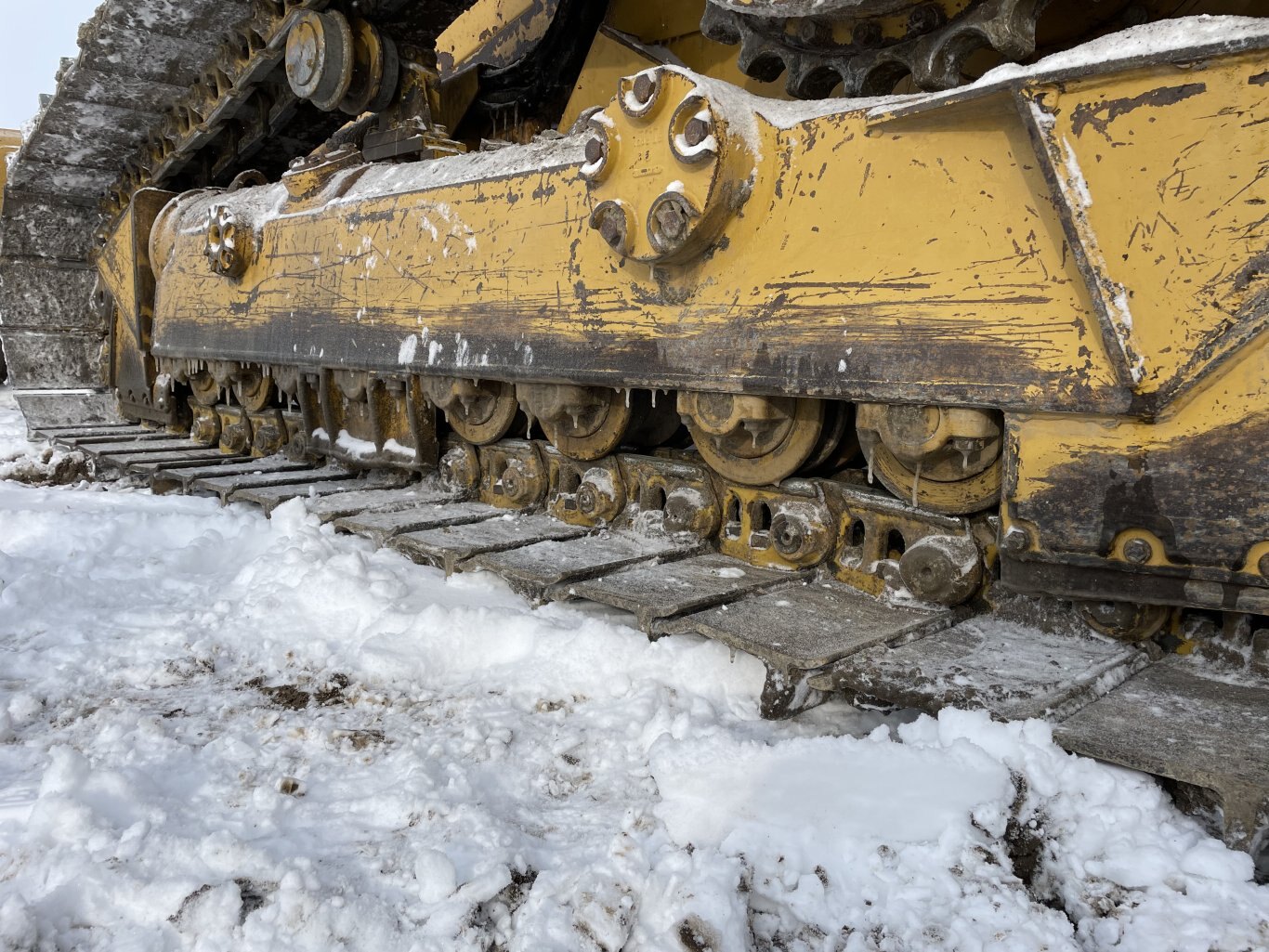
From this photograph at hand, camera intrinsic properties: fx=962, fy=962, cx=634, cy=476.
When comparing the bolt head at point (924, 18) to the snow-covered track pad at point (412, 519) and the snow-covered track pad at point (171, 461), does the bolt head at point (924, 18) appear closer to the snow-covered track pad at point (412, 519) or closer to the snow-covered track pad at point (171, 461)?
the snow-covered track pad at point (412, 519)

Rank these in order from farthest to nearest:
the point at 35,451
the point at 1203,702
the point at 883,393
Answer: the point at 35,451 < the point at 883,393 < the point at 1203,702

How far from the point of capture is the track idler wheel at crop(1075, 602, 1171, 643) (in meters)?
2.04

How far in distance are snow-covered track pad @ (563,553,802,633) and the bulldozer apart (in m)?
0.01

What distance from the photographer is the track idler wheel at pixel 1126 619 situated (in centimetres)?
204

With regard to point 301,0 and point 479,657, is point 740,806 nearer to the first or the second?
point 479,657

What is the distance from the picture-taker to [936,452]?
2.19 metres

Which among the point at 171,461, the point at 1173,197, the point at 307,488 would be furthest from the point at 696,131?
the point at 171,461

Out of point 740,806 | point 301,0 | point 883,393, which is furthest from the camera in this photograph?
point 301,0

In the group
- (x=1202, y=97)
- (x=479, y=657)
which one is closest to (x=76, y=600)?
(x=479, y=657)

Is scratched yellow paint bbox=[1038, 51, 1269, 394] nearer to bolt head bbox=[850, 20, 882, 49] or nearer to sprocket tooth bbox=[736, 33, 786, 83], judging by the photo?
bolt head bbox=[850, 20, 882, 49]

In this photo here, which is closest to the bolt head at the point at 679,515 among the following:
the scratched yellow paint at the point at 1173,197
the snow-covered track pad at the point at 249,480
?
the scratched yellow paint at the point at 1173,197

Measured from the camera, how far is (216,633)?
254 cm

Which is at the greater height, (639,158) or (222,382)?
(639,158)

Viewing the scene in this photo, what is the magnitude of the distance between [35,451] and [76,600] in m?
3.45
